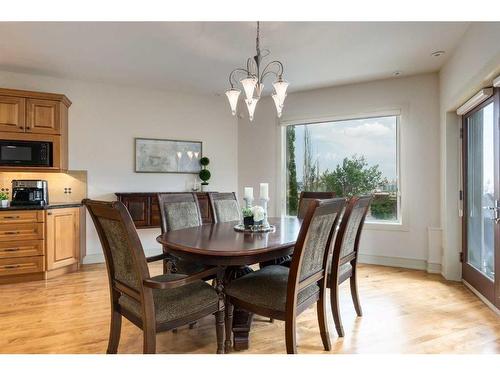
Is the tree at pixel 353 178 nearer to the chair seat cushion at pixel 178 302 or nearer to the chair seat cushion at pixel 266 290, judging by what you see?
the chair seat cushion at pixel 266 290

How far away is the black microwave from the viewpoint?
3.61 m

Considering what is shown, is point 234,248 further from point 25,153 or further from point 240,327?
point 25,153

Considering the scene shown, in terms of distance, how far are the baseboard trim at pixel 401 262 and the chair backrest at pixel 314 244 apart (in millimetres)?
2529

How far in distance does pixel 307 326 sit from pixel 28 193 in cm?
357

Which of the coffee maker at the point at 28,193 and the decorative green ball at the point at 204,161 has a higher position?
the decorative green ball at the point at 204,161

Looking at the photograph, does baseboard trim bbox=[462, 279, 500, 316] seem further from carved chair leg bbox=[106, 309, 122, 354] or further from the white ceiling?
carved chair leg bbox=[106, 309, 122, 354]

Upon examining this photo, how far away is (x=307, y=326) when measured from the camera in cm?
237

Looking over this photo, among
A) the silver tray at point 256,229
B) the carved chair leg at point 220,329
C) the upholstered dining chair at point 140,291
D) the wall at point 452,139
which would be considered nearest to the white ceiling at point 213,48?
the wall at point 452,139

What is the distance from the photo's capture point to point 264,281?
1.95 metres

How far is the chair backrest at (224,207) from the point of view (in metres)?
3.15

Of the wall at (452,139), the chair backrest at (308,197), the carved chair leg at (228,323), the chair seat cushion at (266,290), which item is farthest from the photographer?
→ the chair backrest at (308,197)

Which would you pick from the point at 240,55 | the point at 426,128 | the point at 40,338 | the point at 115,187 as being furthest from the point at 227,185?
the point at 40,338

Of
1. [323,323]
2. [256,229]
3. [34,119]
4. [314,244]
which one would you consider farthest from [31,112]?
[323,323]

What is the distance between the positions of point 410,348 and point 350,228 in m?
0.87
